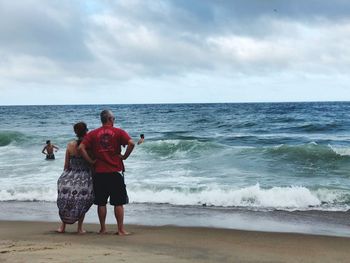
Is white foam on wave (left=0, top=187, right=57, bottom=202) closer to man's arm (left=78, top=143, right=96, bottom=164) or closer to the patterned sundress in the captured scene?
the patterned sundress

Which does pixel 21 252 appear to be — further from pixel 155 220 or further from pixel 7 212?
pixel 7 212

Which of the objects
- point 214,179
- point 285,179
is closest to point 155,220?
point 214,179

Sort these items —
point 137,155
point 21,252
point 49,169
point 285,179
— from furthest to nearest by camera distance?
point 137,155 < point 49,169 < point 285,179 < point 21,252

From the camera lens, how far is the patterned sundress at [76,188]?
6070 mm

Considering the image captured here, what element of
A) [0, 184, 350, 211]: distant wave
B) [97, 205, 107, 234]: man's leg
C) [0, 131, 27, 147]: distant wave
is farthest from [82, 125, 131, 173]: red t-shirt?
[0, 131, 27, 147]: distant wave

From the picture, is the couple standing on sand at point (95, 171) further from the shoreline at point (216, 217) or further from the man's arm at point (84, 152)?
the shoreline at point (216, 217)

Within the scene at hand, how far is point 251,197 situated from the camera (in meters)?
9.50

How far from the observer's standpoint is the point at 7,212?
8.62m

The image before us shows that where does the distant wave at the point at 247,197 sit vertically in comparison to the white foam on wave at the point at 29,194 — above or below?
above

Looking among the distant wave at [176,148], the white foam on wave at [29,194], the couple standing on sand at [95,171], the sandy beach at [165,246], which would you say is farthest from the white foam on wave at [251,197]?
the distant wave at [176,148]

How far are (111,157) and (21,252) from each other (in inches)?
63.3

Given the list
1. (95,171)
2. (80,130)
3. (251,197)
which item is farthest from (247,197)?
(80,130)

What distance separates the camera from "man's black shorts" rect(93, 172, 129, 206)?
19.7 ft

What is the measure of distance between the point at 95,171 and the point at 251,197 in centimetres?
433
